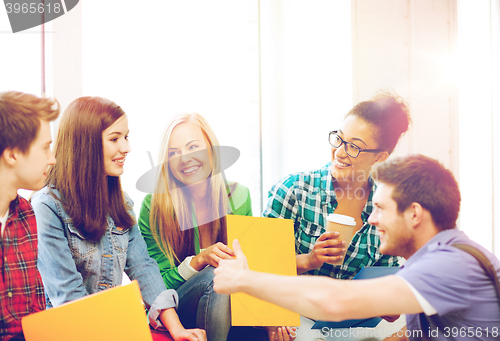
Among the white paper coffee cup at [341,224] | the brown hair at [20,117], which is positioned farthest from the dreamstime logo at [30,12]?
the white paper coffee cup at [341,224]

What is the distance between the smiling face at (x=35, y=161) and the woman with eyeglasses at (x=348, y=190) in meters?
0.76

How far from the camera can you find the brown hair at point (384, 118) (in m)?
1.37

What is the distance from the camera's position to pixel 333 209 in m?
1.44

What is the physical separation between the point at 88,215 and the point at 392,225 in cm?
81

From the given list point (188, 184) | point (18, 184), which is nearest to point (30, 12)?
point (18, 184)

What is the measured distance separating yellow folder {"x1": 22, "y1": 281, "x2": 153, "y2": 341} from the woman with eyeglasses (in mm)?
626

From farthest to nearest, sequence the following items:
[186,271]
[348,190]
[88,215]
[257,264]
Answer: [348,190] → [186,271] → [257,264] → [88,215]

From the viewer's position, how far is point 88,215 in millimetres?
1107

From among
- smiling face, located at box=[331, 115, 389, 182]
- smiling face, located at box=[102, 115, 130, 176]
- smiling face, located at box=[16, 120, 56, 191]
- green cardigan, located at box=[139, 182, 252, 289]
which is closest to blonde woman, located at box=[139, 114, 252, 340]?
green cardigan, located at box=[139, 182, 252, 289]

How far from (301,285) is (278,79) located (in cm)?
127

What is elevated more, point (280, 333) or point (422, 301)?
point (422, 301)

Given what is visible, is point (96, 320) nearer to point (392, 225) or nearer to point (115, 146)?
point (115, 146)

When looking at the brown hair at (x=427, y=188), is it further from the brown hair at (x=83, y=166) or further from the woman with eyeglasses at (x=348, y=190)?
the brown hair at (x=83, y=166)

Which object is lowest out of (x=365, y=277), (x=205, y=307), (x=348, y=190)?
(x=205, y=307)
